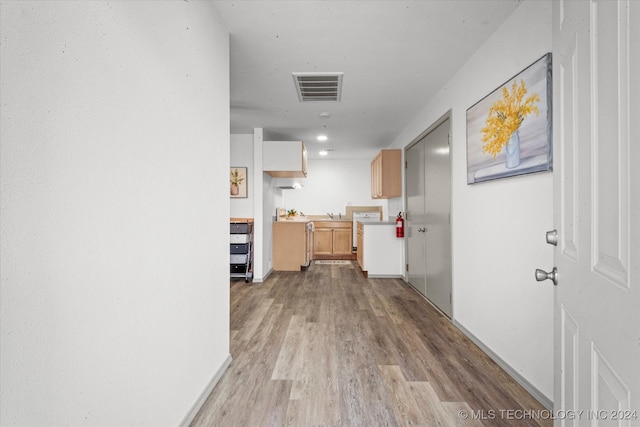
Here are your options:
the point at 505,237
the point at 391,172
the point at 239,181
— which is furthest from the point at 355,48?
the point at 239,181

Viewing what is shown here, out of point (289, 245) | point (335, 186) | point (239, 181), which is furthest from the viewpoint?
point (335, 186)

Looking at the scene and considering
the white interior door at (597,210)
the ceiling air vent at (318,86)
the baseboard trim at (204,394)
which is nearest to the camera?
the white interior door at (597,210)

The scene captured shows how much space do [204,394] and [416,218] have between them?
11.1 feet

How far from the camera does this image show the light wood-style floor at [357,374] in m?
1.62

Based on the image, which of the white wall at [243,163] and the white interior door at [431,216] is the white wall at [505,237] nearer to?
the white interior door at [431,216]

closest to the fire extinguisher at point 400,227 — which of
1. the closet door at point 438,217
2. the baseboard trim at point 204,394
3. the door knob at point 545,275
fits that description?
the closet door at point 438,217

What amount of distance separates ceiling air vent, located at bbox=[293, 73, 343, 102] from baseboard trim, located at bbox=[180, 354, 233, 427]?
2555 millimetres

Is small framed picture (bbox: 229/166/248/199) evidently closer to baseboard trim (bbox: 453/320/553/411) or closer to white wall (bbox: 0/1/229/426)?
white wall (bbox: 0/1/229/426)

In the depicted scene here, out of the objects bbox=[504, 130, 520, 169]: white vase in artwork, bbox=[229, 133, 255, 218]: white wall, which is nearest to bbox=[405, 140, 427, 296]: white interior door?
bbox=[504, 130, 520, 169]: white vase in artwork

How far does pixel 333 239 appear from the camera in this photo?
737cm

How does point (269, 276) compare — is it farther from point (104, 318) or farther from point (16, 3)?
point (16, 3)

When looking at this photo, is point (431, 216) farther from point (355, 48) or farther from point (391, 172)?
point (355, 48)

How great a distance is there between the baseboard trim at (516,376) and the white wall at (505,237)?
0.8 inches

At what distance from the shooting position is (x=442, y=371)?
2.05 meters
